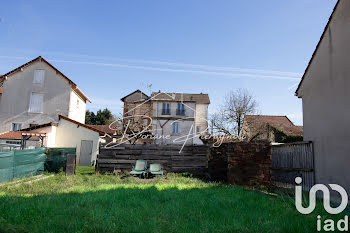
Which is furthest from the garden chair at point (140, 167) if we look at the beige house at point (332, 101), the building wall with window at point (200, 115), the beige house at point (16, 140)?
the building wall with window at point (200, 115)

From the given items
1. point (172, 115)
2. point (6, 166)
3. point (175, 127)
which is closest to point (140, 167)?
point (6, 166)

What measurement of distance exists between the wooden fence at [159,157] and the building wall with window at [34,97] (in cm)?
1323

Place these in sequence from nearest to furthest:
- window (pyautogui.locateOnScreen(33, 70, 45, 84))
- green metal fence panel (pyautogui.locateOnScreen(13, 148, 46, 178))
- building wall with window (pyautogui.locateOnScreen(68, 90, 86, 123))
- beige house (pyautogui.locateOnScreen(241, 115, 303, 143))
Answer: green metal fence panel (pyautogui.locateOnScreen(13, 148, 46, 178)) → window (pyautogui.locateOnScreen(33, 70, 45, 84)) → building wall with window (pyautogui.locateOnScreen(68, 90, 86, 123)) → beige house (pyautogui.locateOnScreen(241, 115, 303, 143))

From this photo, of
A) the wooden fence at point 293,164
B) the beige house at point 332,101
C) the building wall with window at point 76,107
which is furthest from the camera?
the building wall with window at point 76,107

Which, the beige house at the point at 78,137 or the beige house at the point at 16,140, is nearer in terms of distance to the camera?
the beige house at the point at 16,140

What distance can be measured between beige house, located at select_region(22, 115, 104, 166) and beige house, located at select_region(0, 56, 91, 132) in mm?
2621

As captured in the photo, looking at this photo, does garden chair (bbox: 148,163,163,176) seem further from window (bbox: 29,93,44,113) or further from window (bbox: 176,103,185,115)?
window (bbox: 176,103,185,115)

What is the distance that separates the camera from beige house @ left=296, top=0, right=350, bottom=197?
823 cm

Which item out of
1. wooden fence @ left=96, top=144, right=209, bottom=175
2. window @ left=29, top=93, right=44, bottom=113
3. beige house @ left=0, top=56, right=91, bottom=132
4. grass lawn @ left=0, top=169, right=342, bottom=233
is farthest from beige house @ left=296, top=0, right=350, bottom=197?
window @ left=29, top=93, right=44, bottom=113

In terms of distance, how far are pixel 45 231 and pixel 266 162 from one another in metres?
7.44

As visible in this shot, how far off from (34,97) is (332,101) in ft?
80.9

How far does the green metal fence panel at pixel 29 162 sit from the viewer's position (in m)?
11.0

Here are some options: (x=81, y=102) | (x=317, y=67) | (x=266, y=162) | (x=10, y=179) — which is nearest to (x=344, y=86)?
(x=317, y=67)

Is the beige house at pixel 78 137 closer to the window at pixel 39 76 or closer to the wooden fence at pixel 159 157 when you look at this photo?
the window at pixel 39 76
